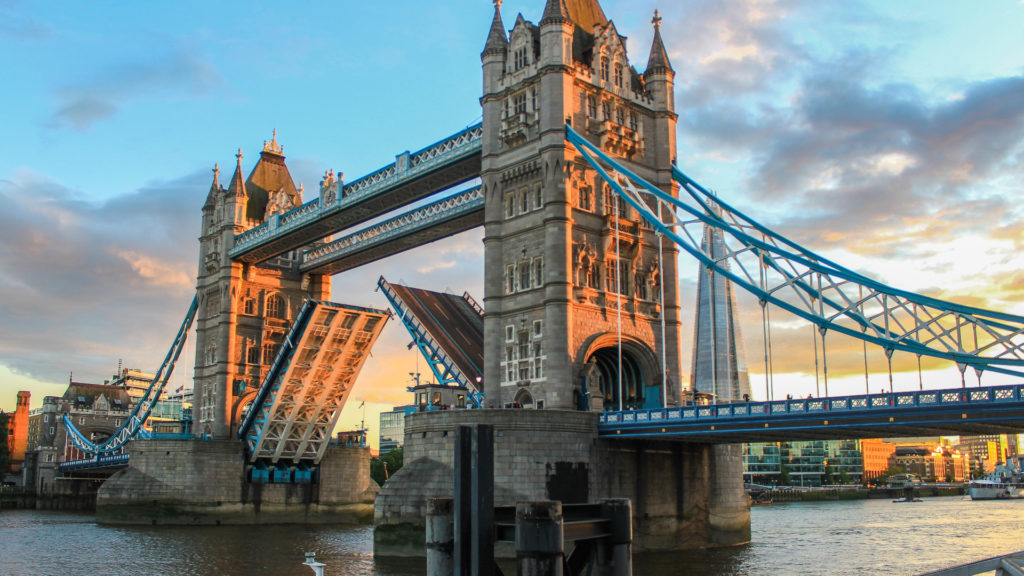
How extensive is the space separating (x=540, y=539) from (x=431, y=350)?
34.2 metres

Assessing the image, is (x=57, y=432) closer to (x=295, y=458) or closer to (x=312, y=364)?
(x=295, y=458)

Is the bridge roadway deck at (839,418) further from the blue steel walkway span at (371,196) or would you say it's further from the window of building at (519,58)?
the window of building at (519,58)

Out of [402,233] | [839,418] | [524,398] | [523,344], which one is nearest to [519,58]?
[523,344]

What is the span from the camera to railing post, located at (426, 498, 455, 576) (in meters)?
16.5

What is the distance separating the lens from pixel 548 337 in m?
40.4

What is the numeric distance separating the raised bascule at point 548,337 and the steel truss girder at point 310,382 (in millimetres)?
165

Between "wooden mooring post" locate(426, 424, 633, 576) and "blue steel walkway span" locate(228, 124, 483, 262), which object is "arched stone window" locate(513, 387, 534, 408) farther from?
"wooden mooring post" locate(426, 424, 633, 576)

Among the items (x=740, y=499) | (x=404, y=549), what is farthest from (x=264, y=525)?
(x=740, y=499)

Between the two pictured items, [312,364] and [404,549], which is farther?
[312,364]

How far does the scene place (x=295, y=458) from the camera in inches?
2454

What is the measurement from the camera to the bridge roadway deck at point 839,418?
1153 inches

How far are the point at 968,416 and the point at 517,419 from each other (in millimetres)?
15457

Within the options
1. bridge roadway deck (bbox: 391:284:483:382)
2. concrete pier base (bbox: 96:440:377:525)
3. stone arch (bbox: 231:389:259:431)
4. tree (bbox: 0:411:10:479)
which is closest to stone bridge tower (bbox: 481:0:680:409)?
bridge roadway deck (bbox: 391:284:483:382)

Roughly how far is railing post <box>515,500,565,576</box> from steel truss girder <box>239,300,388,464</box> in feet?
119
